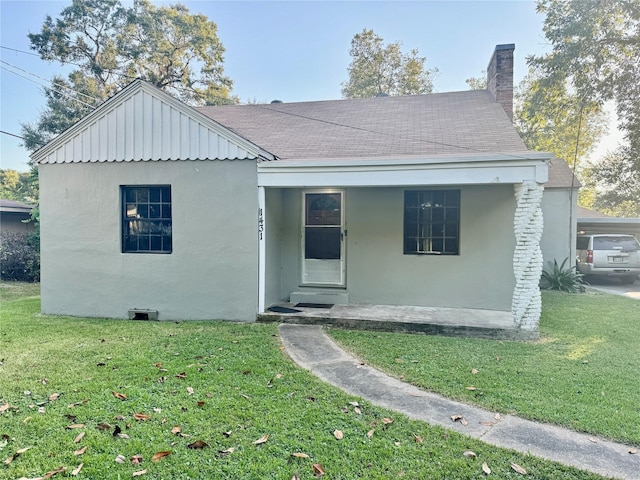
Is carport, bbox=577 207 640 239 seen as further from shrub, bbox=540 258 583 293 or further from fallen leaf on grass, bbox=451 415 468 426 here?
fallen leaf on grass, bbox=451 415 468 426

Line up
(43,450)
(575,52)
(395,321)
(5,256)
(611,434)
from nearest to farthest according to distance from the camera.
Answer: (43,450), (611,434), (395,321), (5,256), (575,52)

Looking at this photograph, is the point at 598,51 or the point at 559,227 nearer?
the point at 559,227

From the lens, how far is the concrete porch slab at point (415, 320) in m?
5.83

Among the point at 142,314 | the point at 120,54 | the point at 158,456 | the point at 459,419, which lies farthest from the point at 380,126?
the point at 120,54

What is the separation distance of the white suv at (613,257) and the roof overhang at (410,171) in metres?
A: 8.62

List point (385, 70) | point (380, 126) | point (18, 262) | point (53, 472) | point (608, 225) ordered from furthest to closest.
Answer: point (385, 70) < point (608, 225) < point (18, 262) < point (380, 126) < point (53, 472)

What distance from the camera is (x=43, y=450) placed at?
2717 mm

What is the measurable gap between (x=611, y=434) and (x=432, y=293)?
4.50m

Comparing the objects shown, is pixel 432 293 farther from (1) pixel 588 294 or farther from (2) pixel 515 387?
(1) pixel 588 294

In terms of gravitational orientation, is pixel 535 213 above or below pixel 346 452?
above

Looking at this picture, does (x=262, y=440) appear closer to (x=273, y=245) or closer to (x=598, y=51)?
Answer: (x=273, y=245)

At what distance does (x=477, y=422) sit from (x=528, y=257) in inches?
138

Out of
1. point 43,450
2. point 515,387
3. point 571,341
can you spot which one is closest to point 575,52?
point 571,341

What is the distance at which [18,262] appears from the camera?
12.4 m
